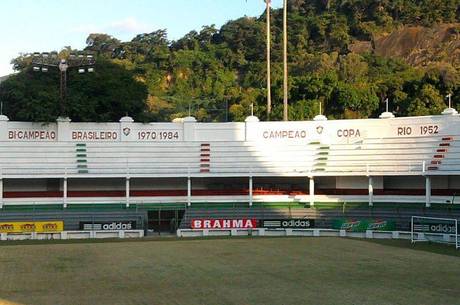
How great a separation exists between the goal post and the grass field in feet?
11.6

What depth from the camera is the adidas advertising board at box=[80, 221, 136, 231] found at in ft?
147

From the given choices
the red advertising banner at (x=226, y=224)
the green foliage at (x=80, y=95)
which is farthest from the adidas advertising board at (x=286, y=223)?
the green foliage at (x=80, y=95)

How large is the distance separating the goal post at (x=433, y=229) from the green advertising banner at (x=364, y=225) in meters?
1.97

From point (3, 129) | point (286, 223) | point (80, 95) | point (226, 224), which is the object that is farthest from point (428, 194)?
point (3, 129)

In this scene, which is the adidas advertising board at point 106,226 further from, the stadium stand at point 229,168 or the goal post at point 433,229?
the goal post at point 433,229

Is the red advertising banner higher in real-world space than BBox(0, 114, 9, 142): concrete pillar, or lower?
lower

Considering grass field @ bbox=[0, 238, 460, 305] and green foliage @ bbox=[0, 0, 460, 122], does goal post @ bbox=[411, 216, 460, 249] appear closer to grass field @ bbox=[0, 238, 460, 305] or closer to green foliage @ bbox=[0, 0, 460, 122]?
grass field @ bbox=[0, 238, 460, 305]

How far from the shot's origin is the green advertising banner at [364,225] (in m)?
43.8

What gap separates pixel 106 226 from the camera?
147ft

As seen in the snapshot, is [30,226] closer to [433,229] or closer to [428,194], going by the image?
[433,229]

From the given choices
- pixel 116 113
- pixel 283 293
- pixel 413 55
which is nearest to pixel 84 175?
pixel 116 113

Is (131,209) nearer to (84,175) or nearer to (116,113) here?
(84,175)

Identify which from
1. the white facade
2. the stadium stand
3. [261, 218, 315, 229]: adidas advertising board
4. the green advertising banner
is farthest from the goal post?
[261, 218, 315, 229]: adidas advertising board

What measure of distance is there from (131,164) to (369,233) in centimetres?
1825
